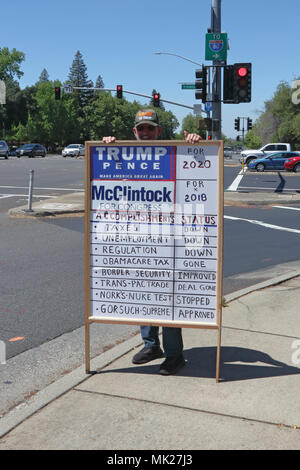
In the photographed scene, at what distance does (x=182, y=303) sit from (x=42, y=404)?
4.41 ft

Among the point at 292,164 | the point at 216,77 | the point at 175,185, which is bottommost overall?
the point at 175,185

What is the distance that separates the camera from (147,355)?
4840 millimetres

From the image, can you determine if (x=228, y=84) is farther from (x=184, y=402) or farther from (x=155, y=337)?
(x=184, y=402)

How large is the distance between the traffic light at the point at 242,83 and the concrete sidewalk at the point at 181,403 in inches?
440

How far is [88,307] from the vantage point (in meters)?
4.71

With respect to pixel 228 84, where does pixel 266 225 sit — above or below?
below

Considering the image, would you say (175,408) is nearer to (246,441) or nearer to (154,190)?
(246,441)

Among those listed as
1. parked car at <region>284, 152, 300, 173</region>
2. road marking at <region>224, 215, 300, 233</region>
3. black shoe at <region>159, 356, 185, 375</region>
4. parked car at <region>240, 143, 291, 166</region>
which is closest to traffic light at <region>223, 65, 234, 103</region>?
road marking at <region>224, 215, 300, 233</region>

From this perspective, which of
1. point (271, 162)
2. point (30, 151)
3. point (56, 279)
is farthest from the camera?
point (30, 151)

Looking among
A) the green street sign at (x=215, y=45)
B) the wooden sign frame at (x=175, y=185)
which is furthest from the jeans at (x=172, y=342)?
the green street sign at (x=215, y=45)

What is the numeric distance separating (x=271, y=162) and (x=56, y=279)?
113ft

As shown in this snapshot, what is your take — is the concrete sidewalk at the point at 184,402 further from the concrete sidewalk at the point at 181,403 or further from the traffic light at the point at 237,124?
the traffic light at the point at 237,124

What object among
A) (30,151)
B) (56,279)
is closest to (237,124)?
(30,151)

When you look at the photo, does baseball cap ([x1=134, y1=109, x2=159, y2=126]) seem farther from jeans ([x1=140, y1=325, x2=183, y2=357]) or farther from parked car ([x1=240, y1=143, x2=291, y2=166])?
parked car ([x1=240, y1=143, x2=291, y2=166])
